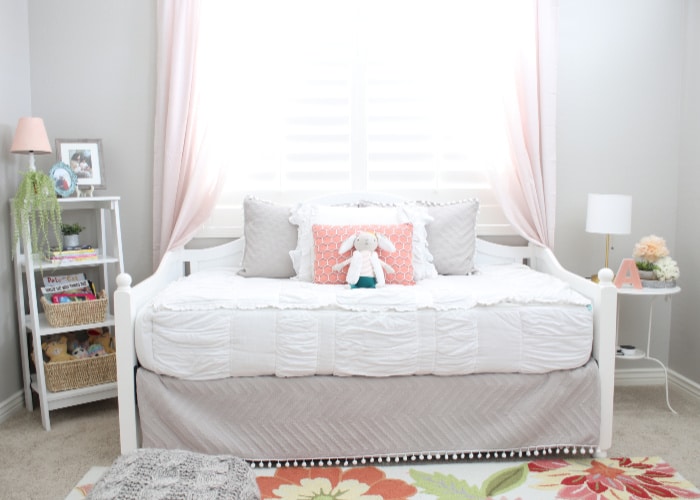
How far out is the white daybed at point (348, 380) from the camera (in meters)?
2.24

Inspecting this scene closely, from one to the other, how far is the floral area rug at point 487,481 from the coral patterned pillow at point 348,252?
30.9 inches

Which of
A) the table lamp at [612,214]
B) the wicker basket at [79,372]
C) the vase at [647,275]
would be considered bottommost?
the wicker basket at [79,372]

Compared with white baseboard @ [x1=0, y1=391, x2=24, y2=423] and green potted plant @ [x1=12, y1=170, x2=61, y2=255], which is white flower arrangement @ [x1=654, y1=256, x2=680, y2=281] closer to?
green potted plant @ [x1=12, y1=170, x2=61, y2=255]

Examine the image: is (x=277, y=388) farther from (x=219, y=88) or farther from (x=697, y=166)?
(x=697, y=166)

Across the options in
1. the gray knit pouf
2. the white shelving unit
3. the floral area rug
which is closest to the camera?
the gray knit pouf

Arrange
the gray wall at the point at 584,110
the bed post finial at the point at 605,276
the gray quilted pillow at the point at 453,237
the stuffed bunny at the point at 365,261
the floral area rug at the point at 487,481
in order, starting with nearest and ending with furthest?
the floral area rug at the point at 487,481
the bed post finial at the point at 605,276
the stuffed bunny at the point at 365,261
the gray quilted pillow at the point at 453,237
the gray wall at the point at 584,110

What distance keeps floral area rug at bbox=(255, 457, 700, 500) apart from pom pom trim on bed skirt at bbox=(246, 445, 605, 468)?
0.03 metres

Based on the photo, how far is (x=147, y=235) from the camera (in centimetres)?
318

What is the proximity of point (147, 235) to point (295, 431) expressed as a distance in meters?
1.42

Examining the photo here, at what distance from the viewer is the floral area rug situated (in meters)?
2.11

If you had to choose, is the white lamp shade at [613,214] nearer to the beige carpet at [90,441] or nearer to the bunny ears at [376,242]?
the beige carpet at [90,441]

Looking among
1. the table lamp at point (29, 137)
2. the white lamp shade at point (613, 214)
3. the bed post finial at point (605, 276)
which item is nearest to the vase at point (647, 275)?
the white lamp shade at point (613, 214)

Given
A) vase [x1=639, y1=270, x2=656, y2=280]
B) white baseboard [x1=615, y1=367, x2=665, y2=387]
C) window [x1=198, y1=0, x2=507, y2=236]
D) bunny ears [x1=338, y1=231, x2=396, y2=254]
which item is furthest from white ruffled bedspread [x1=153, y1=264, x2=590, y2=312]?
white baseboard [x1=615, y1=367, x2=665, y2=387]

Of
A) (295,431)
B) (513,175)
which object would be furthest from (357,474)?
(513,175)
